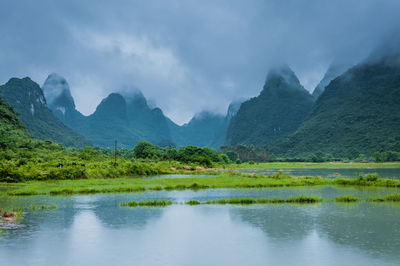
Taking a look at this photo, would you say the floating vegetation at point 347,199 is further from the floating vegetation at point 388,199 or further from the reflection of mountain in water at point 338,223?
the reflection of mountain in water at point 338,223

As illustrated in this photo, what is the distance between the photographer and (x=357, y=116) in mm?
94125

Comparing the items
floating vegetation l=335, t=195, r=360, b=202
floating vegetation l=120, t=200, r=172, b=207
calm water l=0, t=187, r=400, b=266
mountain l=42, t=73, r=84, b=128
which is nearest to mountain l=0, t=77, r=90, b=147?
mountain l=42, t=73, r=84, b=128

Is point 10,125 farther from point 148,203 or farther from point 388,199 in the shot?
point 388,199

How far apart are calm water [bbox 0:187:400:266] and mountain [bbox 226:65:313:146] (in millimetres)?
124929

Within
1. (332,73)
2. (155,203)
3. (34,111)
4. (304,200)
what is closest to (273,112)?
(332,73)

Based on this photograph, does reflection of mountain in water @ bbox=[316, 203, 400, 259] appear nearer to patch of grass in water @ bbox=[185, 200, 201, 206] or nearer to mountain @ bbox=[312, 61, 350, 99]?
patch of grass in water @ bbox=[185, 200, 201, 206]

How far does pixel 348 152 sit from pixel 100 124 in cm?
13547

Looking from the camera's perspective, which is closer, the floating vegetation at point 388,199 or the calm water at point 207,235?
the calm water at point 207,235

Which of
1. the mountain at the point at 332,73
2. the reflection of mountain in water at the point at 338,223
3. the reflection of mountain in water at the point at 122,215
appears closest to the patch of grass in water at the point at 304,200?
the reflection of mountain in water at the point at 338,223

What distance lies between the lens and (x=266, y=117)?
15388 centimetres

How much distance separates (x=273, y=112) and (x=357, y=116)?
2345 inches

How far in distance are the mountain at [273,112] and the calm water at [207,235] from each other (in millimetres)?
124929

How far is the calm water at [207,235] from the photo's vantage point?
348 inches

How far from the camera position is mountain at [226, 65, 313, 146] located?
475ft
